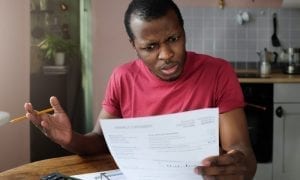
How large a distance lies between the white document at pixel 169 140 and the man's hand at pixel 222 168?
0.02m

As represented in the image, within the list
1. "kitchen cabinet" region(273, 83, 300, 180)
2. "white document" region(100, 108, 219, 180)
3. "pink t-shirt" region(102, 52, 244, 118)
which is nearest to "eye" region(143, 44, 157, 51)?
"pink t-shirt" region(102, 52, 244, 118)

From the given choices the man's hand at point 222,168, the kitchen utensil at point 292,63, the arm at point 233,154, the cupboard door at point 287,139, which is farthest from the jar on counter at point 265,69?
the man's hand at point 222,168

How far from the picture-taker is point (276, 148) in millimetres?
2809

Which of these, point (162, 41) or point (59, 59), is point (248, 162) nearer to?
point (162, 41)

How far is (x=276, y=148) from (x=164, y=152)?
2138 mm

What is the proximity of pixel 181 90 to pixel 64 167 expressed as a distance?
440 mm

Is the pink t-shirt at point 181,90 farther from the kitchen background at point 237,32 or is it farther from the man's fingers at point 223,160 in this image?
the kitchen background at point 237,32

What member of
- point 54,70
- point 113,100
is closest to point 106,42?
point 54,70

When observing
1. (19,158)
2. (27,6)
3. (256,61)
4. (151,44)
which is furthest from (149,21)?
(256,61)

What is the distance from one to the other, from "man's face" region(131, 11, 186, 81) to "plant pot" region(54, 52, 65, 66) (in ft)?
7.37

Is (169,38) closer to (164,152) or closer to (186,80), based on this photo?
(186,80)

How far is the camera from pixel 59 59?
135 inches

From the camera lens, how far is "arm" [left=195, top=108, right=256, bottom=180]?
0.85 metres

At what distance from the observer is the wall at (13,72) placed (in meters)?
2.73
